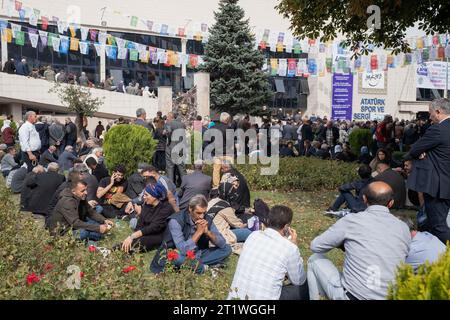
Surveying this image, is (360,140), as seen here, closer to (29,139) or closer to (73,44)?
(29,139)

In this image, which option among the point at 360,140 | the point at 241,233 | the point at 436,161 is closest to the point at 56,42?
the point at 360,140

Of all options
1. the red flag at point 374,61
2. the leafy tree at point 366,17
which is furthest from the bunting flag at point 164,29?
the leafy tree at point 366,17

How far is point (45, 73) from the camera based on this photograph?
31891mm

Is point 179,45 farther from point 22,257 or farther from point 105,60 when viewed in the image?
point 22,257

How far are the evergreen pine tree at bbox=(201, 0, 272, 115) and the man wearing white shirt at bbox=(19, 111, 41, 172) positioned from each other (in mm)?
18083

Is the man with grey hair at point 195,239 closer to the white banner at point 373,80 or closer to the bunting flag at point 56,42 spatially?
the bunting flag at point 56,42

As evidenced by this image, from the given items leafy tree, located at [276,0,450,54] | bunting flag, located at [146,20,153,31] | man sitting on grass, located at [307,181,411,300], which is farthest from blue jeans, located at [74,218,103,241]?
bunting flag, located at [146,20,153,31]

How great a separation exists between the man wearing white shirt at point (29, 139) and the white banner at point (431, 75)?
3336cm

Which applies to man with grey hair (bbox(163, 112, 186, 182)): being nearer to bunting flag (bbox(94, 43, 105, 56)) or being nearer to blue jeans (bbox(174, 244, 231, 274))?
blue jeans (bbox(174, 244, 231, 274))

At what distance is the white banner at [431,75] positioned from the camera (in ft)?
131

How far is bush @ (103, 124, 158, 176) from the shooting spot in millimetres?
12234

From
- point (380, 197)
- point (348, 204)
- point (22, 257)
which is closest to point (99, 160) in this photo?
point (348, 204)

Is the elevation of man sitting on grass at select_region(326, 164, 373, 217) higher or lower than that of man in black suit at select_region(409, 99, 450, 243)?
lower

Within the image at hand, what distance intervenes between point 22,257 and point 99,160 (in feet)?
19.0
